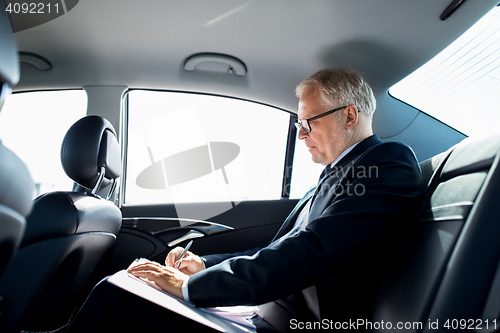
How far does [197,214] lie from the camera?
7.53 feet

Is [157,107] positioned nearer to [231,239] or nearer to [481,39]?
[231,239]

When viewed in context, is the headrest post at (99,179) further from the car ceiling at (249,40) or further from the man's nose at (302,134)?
the man's nose at (302,134)

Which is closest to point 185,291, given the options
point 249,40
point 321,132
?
point 321,132

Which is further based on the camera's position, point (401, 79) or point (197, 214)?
point (197, 214)

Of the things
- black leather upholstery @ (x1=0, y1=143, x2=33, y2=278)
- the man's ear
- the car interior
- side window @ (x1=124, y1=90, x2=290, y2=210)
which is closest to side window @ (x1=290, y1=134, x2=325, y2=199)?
the car interior

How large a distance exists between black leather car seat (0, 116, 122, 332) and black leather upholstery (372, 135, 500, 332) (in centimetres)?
106

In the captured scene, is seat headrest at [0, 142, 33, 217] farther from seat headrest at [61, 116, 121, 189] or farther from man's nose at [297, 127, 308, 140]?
man's nose at [297, 127, 308, 140]

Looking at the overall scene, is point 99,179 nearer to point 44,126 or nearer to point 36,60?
point 44,126

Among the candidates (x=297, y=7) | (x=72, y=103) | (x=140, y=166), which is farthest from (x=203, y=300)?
(x=72, y=103)

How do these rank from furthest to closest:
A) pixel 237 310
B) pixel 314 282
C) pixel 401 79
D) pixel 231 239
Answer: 1. pixel 231 239
2. pixel 401 79
3. pixel 237 310
4. pixel 314 282

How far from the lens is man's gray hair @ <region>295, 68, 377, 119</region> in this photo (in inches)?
62.8

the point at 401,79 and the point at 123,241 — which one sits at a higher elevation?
the point at 401,79

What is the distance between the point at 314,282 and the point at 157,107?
202cm

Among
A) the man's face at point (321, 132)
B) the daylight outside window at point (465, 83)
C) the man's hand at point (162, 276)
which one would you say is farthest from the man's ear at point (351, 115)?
the man's hand at point (162, 276)
